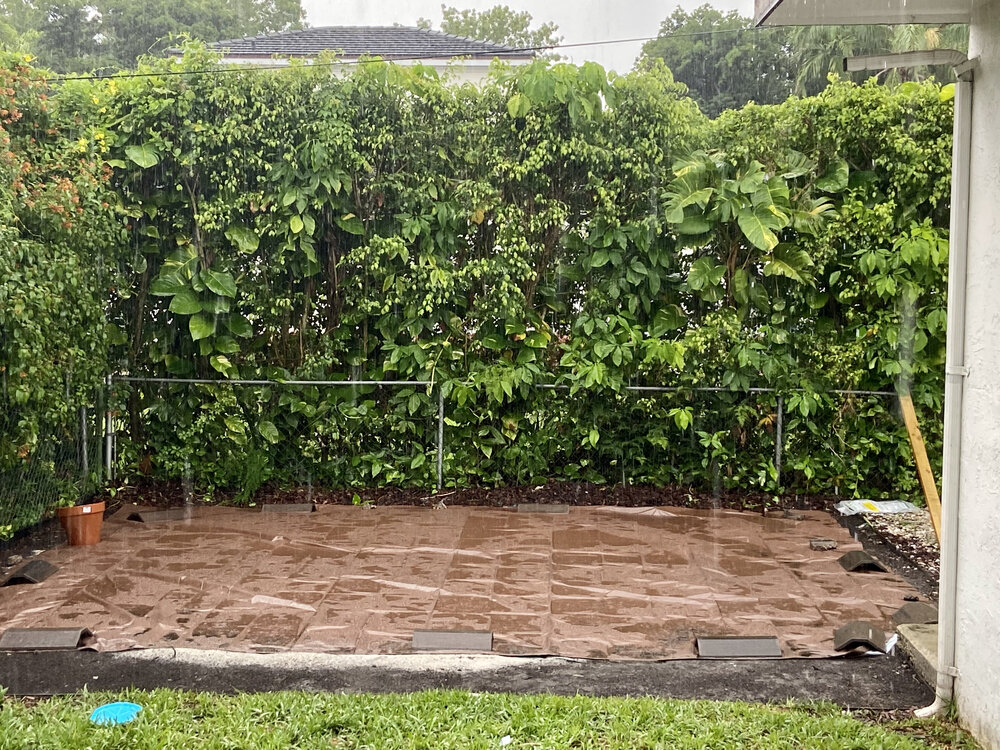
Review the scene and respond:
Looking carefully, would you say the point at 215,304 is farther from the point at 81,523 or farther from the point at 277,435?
the point at 81,523

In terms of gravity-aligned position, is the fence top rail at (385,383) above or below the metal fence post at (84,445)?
above

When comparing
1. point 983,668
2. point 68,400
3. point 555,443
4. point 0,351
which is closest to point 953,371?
point 983,668

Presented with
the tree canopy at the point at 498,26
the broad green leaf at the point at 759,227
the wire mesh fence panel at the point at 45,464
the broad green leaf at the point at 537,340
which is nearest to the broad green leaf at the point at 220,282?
the wire mesh fence panel at the point at 45,464

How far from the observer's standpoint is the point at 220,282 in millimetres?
7148

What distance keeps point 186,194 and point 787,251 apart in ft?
14.9

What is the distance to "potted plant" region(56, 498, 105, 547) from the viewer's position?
19.9 ft

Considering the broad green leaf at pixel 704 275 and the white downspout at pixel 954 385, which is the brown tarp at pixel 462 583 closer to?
the white downspout at pixel 954 385

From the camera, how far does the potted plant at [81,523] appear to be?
6066 millimetres

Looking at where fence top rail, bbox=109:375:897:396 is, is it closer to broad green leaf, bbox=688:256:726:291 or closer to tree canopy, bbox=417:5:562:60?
broad green leaf, bbox=688:256:726:291

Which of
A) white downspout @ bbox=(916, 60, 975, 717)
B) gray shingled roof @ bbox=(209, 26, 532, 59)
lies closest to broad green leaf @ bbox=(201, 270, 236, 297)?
white downspout @ bbox=(916, 60, 975, 717)

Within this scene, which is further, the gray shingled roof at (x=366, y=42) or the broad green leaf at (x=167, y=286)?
the gray shingled roof at (x=366, y=42)

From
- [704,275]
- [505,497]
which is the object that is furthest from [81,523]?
[704,275]

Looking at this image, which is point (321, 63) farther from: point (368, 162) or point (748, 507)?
point (748, 507)

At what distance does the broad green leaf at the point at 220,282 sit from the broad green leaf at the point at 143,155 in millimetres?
867
